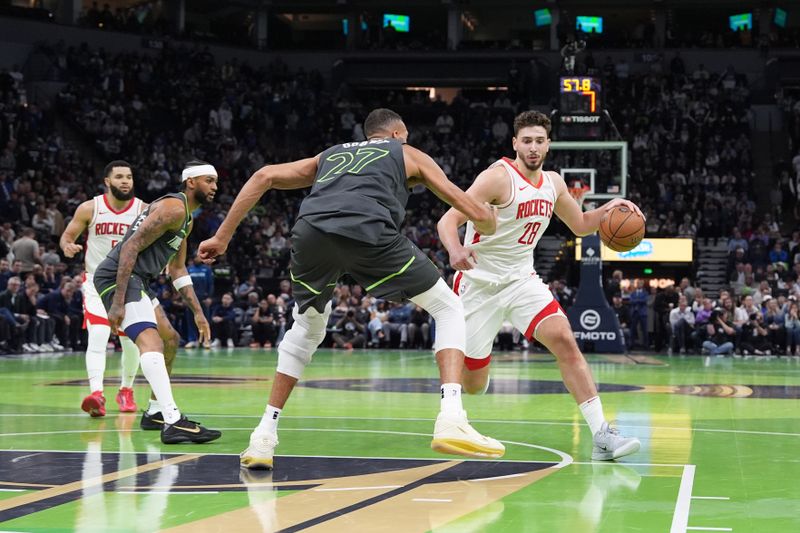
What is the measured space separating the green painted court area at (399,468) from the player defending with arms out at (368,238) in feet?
1.70

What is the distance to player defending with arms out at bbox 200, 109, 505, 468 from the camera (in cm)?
658

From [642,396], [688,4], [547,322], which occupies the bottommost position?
[642,396]

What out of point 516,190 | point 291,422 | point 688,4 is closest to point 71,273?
point 291,422

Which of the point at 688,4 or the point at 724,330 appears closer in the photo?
the point at 724,330

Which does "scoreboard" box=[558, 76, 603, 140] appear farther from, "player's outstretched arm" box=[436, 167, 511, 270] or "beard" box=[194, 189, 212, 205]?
"player's outstretched arm" box=[436, 167, 511, 270]

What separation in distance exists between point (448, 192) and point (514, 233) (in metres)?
1.57

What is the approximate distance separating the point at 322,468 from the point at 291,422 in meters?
2.79

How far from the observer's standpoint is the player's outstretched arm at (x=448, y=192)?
658 cm

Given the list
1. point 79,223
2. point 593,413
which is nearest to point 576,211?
point 593,413

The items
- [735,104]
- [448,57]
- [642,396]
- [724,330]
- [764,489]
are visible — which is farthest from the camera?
[448,57]

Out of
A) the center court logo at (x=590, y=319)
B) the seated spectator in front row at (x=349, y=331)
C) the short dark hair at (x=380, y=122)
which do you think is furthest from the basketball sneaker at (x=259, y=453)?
the seated spectator in front row at (x=349, y=331)

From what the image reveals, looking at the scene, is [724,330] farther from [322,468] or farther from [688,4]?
[688,4]

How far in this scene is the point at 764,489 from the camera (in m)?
6.32

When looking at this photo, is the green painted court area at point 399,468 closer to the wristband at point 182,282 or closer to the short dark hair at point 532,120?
the wristband at point 182,282
